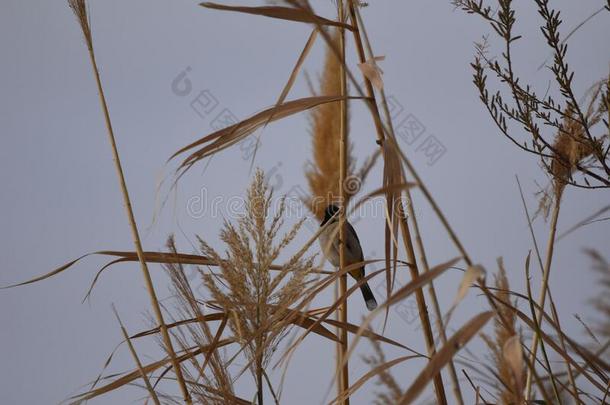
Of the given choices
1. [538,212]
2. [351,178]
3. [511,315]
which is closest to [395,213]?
[511,315]

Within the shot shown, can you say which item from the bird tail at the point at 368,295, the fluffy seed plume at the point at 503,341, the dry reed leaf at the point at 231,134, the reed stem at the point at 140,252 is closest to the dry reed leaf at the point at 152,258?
the reed stem at the point at 140,252

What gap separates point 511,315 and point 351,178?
1.97ft

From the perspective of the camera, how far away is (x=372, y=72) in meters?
1.21

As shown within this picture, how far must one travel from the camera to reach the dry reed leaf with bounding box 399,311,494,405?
2.37 ft

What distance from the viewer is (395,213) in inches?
46.4

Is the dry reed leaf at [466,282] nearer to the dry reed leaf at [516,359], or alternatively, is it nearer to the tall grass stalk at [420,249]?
the dry reed leaf at [516,359]

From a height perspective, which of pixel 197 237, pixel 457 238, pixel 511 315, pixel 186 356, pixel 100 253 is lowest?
pixel 511 315

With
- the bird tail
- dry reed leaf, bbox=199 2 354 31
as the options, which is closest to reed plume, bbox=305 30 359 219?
dry reed leaf, bbox=199 2 354 31

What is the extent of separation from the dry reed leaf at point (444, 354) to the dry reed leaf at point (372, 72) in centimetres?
51

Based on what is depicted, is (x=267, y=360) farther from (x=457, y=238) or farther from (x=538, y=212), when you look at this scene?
(x=538, y=212)

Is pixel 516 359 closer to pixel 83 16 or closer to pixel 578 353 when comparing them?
pixel 578 353

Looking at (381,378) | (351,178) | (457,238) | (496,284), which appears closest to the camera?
(457,238)

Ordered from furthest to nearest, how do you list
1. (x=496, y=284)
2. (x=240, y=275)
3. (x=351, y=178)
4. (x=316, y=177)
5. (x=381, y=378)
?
(x=316, y=177) → (x=351, y=178) → (x=496, y=284) → (x=381, y=378) → (x=240, y=275)

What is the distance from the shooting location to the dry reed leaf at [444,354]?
28.5 inches
